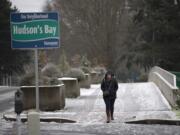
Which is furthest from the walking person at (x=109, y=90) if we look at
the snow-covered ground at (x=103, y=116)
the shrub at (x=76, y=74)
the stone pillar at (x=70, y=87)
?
the shrub at (x=76, y=74)

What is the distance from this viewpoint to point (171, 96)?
25.6 metres

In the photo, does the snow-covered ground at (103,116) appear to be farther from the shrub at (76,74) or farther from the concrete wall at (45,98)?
the shrub at (76,74)

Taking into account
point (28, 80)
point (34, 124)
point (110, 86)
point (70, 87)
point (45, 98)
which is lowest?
point (70, 87)

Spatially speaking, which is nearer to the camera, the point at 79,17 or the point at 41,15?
the point at 41,15

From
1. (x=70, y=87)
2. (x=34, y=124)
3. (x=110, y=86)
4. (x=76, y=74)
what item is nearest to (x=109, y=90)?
(x=110, y=86)

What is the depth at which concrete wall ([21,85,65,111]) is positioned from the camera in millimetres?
24950

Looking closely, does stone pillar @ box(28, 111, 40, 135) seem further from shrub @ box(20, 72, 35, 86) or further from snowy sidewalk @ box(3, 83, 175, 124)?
shrub @ box(20, 72, 35, 86)

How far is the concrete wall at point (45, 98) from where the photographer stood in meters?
25.0

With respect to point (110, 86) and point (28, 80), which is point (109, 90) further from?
Result: point (28, 80)

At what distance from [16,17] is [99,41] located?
2456 inches

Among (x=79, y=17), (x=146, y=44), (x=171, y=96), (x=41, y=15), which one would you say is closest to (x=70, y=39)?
(x=79, y=17)

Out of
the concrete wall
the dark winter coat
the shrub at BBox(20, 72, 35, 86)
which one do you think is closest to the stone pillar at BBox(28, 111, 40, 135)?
the dark winter coat

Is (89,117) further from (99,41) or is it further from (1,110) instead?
(99,41)

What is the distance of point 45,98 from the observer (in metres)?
25.0
